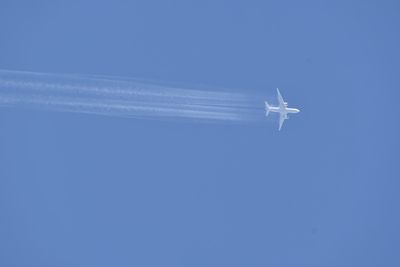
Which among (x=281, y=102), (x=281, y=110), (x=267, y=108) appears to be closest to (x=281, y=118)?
(x=281, y=110)

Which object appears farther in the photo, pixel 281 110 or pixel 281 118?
pixel 281 118

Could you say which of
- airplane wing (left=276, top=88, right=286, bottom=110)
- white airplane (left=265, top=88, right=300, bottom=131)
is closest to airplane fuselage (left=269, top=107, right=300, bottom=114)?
white airplane (left=265, top=88, right=300, bottom=131)

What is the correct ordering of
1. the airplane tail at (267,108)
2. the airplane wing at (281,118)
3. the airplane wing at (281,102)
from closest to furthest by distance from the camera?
1. the airplane wing at (281,102)
2. the airplane tail at (267,108)
3. the airplane wing at (281,118)

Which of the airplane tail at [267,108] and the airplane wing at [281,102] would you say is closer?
the airplane wing at [281,102]

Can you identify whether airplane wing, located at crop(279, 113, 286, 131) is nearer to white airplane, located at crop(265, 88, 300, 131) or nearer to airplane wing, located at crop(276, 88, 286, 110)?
white airplane, located at crop(265, 88, 300, 131)

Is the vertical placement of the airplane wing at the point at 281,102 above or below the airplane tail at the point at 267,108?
above

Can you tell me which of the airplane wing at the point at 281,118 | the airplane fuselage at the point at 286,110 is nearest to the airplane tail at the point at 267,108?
the airplane fuselage at the point at 286,110

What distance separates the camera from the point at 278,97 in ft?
112

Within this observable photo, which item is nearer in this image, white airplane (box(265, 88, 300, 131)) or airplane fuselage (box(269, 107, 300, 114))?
white airplane (box(265, 88, 300, 131))

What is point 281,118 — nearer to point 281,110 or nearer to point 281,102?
point 281,110

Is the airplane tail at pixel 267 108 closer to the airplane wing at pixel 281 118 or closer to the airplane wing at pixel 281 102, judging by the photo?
the airplane wing at pixel 281 102

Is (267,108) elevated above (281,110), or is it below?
below

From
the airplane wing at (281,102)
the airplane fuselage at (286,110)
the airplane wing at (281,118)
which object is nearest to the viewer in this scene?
the airplane wing at (281,102)

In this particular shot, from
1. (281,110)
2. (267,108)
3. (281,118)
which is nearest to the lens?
(267,108)
